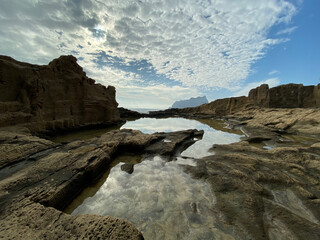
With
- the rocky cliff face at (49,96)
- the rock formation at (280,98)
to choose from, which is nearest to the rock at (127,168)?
the rocky cliff face at (49,96)

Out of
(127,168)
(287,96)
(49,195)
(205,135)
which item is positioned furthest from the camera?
(287,96)

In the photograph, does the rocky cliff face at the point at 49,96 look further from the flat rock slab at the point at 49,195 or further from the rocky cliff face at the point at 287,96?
the rocky cliff face at the point at 287,96

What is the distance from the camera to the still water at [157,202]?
264 centimetres

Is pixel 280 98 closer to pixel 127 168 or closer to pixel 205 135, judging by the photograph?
pixel 205 135

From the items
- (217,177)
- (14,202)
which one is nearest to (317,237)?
(217,177)

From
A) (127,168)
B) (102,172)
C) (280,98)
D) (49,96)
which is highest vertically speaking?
(280,98)

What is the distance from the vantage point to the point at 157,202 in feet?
11.2

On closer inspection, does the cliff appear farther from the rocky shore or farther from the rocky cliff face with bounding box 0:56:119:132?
the rocky cliff face with bounding box 0:56:119:132

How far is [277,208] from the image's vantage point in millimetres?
2865

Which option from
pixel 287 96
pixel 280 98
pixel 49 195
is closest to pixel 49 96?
pixel 49 195

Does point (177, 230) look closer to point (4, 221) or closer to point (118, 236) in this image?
point (118, 236)

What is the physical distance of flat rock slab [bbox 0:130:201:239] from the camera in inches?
85.4

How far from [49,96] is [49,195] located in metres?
13.0

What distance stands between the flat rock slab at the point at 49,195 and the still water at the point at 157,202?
0.53m
